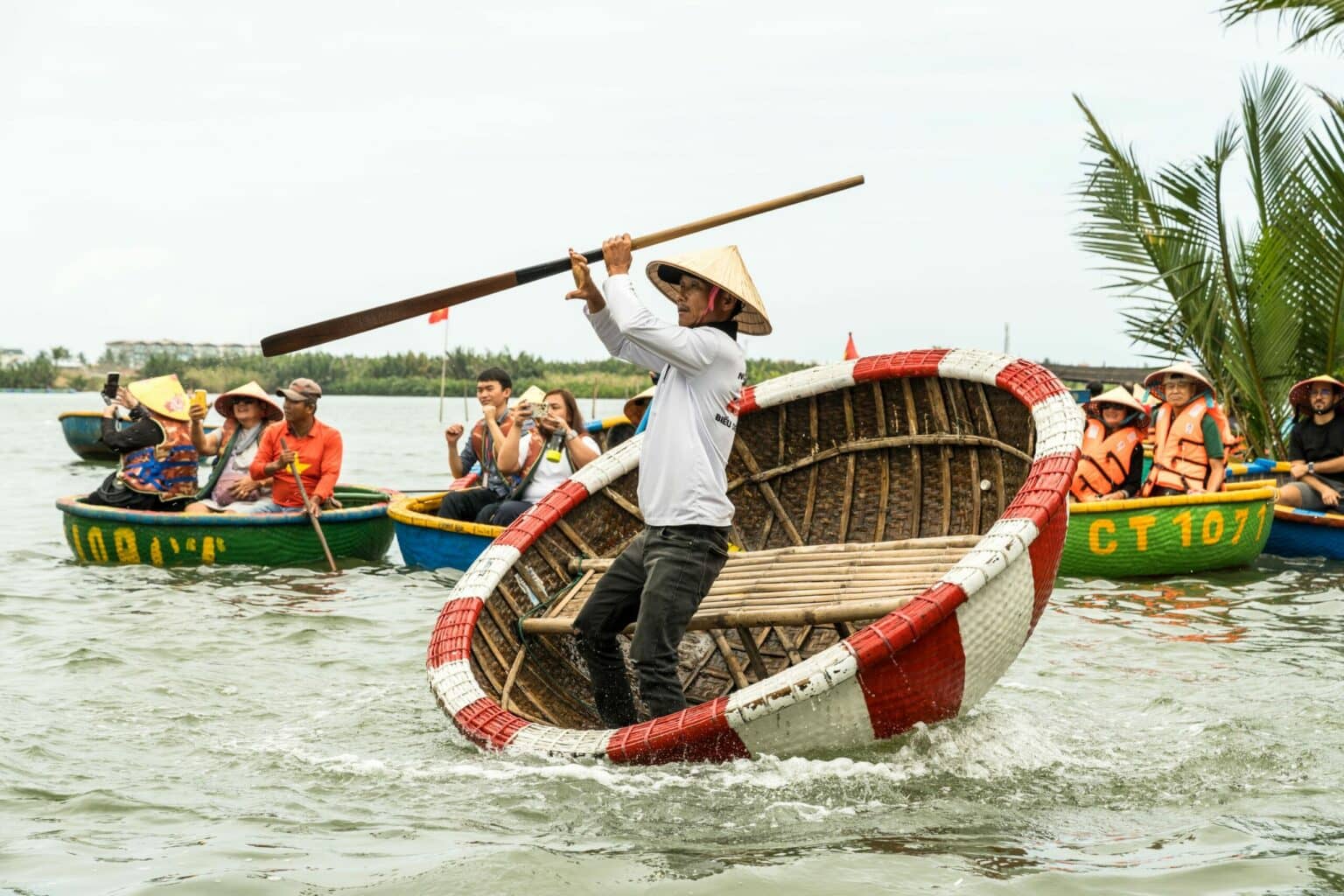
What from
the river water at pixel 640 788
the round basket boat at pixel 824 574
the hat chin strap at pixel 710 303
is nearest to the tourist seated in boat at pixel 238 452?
the river water at pixel 640 788

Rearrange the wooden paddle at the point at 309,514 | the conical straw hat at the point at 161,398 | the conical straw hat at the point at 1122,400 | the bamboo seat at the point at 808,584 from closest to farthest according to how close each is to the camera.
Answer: the bamboo seat at the point at 808,584 < the wooden paddle at the point at 309,514 < the conical straw hat at the point at 161,398 < the conical straw hat at the point at 1122,400

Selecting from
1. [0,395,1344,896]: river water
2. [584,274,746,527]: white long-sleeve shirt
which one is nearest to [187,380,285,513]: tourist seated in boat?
[0,395,1344,896]: river water

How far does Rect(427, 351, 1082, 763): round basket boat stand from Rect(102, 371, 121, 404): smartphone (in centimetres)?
617

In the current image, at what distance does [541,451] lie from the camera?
9039 mm

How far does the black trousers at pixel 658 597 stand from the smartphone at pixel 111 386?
24.3 feet

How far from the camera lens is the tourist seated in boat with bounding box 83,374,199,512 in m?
10.0

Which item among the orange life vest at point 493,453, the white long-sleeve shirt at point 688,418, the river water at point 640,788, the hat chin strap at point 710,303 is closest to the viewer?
the river water at point 640,788

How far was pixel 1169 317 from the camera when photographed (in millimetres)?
13305

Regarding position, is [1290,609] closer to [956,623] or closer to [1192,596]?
[1192,596]

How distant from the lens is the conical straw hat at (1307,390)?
10.8 meters

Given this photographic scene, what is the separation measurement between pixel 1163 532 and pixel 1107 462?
1201 millimetres

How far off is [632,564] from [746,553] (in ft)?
4.04

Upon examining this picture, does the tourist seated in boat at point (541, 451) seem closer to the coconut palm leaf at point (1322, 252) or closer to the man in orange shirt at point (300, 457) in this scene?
the man in orange shirt at point (300, 457)

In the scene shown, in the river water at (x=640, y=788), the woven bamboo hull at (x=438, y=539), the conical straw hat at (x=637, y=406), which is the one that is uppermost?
the conical straw hat at (x=637, y=406)
